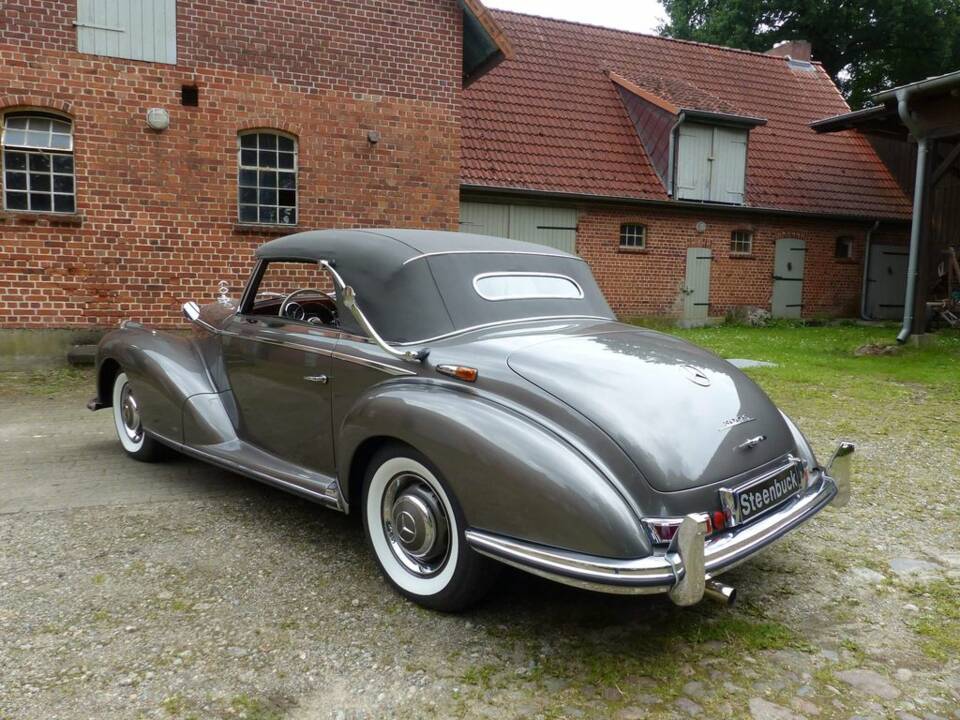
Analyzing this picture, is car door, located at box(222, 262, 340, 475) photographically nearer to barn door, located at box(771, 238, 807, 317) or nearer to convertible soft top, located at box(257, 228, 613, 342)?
convertible soft top, located at box(257, 228, 613, 342)

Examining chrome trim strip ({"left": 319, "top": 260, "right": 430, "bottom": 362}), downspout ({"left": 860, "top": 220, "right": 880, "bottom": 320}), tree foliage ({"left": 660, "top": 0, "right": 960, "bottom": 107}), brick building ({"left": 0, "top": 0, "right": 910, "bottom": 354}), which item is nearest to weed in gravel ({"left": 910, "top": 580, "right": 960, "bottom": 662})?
chrome trim strip ({"left": 319, "top": 260, "right": 430, "bottom": 362})

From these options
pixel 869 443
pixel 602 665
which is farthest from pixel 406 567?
pixel 869 443

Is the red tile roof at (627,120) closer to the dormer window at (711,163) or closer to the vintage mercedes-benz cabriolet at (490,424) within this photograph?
the dormer window at (711,163)

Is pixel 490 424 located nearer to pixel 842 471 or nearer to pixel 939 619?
pixel 842 471

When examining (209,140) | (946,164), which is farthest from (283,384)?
(946,164)

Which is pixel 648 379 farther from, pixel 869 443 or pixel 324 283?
pixel 869 443

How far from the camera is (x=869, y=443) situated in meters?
5.98

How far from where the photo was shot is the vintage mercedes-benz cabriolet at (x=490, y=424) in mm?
2623

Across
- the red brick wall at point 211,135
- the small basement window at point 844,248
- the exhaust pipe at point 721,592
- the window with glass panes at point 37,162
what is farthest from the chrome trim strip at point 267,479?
the small basement window at point 844,248

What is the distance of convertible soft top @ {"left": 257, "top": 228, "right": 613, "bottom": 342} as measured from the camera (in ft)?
11.5

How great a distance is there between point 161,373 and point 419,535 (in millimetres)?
2377

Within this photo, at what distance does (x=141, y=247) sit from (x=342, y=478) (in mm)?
7639

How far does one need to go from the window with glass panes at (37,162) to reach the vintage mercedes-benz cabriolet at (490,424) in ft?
20.5

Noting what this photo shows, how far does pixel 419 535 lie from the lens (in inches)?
120
